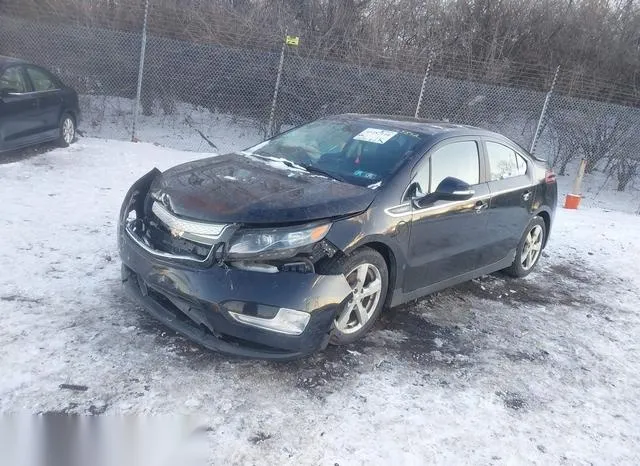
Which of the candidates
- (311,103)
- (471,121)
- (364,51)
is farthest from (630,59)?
(311,103)

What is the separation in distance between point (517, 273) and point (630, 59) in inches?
469

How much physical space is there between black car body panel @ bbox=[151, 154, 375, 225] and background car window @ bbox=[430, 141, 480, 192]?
0.78 meters

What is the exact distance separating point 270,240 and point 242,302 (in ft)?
1.31

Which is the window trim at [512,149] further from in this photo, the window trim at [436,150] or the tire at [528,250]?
the tire at [528,250]

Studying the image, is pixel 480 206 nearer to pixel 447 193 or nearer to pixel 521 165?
pixel 447 193

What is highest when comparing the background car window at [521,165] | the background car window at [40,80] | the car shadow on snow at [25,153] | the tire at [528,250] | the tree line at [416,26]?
the tree line at [416,26]

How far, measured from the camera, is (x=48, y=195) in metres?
6.30

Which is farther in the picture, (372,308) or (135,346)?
(372,308)

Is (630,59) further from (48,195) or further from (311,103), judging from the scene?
(48,195)

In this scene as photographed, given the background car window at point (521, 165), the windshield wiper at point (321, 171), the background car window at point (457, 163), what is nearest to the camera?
the windshield wiper at point (321, 171)

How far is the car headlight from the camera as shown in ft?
10.6

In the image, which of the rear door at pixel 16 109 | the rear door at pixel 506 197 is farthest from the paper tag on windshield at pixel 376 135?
the rear door at pixel 16 109

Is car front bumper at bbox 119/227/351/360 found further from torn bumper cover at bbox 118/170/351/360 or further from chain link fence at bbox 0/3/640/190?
chain link fence at bbox 0/3/640/190

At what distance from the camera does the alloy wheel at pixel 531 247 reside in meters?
5.64
